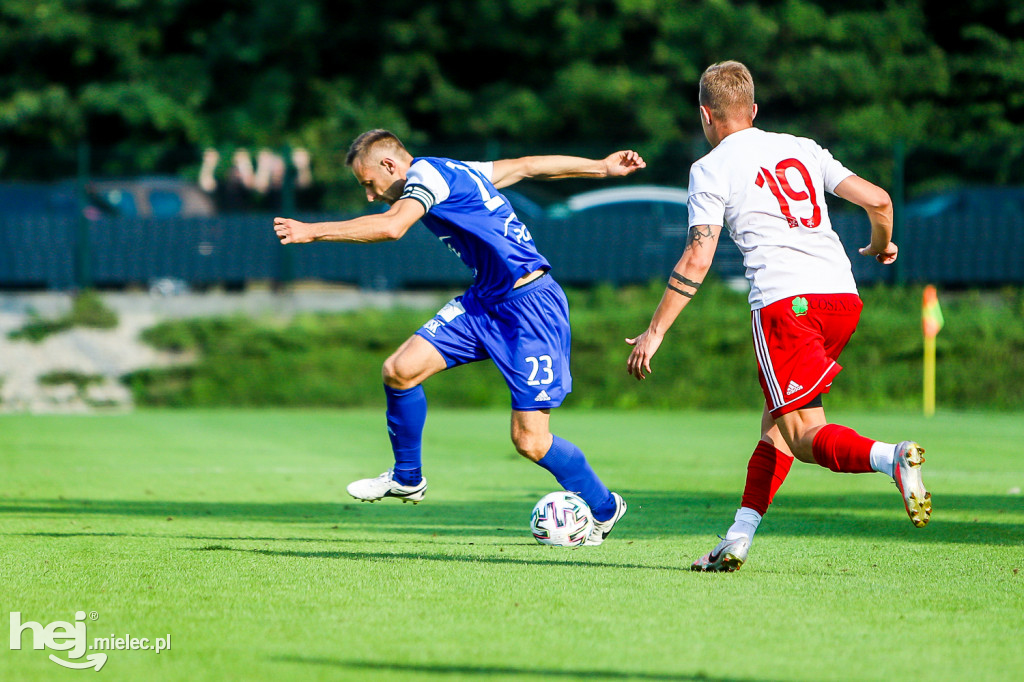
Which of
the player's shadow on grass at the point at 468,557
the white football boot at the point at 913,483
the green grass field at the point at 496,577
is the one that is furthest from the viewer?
the player's shadow on grass at the point at 468,557

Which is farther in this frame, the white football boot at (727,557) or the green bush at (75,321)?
the green bush at (75,321)

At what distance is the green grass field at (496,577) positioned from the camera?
3721 millimetres

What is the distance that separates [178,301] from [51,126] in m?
12.8

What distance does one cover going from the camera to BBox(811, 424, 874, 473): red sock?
4.94 metres

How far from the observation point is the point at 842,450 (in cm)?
496

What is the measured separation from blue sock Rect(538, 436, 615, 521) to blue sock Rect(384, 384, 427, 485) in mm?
773

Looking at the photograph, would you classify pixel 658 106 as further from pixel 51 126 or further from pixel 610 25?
pixel 51 126

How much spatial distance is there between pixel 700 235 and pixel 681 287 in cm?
23

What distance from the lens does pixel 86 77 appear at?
30.3 m

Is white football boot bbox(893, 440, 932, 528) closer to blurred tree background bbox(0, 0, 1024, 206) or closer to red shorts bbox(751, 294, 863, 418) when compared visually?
red shorts bbox(751, 294, 863, 418)

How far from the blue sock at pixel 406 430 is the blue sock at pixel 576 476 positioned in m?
0.77

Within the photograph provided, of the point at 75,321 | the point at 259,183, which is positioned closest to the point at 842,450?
the point at 75,321

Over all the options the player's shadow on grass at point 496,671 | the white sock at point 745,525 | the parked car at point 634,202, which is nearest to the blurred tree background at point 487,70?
the parked car at point 634,202

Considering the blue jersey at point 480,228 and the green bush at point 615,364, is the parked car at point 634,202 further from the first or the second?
the blue jersey at point 480,228
